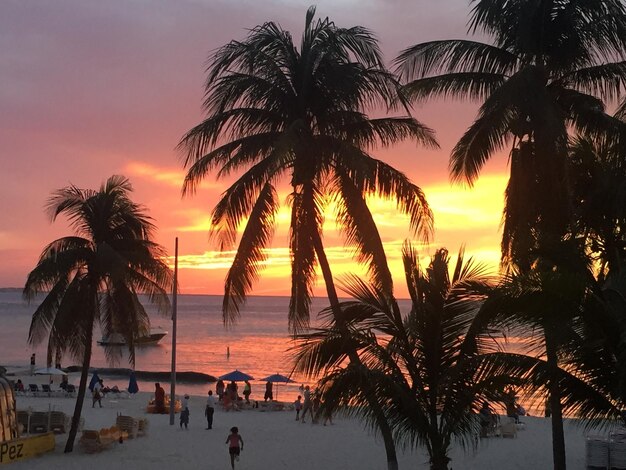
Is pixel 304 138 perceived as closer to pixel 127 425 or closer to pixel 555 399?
pixel 555 399

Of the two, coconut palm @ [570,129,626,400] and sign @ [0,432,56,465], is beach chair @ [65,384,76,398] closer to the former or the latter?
sign @ [0,432,56,465]

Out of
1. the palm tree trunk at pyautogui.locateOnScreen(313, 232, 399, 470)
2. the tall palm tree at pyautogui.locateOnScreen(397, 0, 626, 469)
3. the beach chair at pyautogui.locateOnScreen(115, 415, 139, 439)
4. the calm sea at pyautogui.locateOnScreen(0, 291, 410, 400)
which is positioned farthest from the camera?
the calm sea at pyautogui.locateOnScreen(0, 291, 410, 400)

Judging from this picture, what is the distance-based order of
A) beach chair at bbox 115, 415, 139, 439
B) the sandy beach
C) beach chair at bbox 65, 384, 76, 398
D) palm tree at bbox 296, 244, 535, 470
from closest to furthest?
palm tree at bbox 296, 244, 535, 470, the sandy beach, beach chair at bbox 115, 415, 139, 439, beach chair at bbox 65, 384, 76, 398

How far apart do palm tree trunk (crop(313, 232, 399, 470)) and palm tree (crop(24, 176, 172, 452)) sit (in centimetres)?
661

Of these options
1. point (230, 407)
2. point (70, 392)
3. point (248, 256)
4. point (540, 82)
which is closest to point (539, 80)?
point (540, 82)

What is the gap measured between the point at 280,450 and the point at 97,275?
7122 mm

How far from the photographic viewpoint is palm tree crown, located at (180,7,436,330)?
47.4 feet

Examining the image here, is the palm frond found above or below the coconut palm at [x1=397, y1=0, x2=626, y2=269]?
below

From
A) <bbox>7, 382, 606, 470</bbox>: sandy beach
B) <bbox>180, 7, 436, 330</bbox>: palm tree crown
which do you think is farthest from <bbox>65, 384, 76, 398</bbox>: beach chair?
<bbox>180, 7, 436, 330</bbox>: palm tree crown

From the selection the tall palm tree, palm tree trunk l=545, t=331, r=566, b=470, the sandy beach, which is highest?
the tall palm tree

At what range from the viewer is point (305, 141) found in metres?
14.4

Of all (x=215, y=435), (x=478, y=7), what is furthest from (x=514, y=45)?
(x=215, y=435)

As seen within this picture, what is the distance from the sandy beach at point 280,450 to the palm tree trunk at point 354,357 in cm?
466

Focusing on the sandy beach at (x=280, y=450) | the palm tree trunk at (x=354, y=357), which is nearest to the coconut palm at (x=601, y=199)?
the palm tree trunk at (x=354, y=357)
